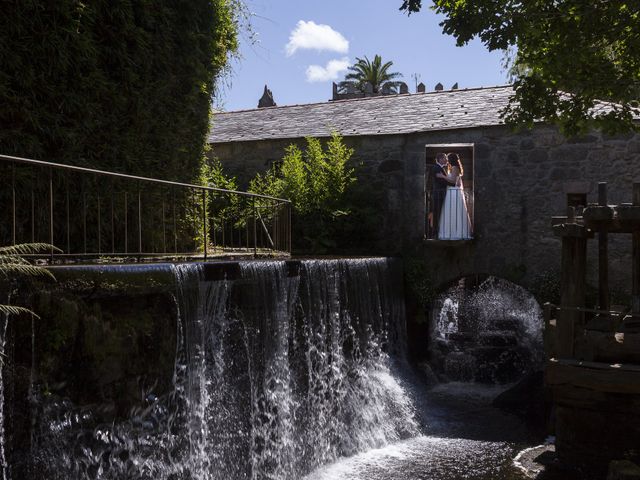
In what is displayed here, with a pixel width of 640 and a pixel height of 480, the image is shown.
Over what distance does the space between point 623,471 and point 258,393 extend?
3.75 metres

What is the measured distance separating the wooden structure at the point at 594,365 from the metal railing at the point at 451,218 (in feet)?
14.9

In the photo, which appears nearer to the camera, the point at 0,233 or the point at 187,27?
the point at 0,233

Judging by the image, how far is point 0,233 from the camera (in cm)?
609

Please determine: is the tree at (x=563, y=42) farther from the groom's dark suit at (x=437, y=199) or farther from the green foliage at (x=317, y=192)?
the green foliage at (x=317, y=192)

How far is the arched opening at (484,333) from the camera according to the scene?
12445 millimetres

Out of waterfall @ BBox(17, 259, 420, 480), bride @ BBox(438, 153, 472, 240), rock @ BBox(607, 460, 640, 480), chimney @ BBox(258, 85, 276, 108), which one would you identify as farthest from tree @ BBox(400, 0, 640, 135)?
chimney @ BBox(258, 85, 276, 108)

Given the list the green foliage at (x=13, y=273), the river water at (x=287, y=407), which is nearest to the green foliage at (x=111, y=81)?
the river water at (x=287, y=407)

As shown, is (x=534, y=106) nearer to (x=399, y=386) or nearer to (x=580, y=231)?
(x=580, y=231)

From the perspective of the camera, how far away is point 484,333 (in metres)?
14.1

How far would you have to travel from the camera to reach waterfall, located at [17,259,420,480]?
5.41 meters

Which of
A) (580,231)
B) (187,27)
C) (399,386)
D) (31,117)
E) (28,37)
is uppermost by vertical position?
(187,27)

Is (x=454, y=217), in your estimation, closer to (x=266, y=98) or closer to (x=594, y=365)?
(x=594, y=365)

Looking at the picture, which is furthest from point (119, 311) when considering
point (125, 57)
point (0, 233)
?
point (125, 57)

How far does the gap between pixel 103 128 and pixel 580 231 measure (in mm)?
5636
